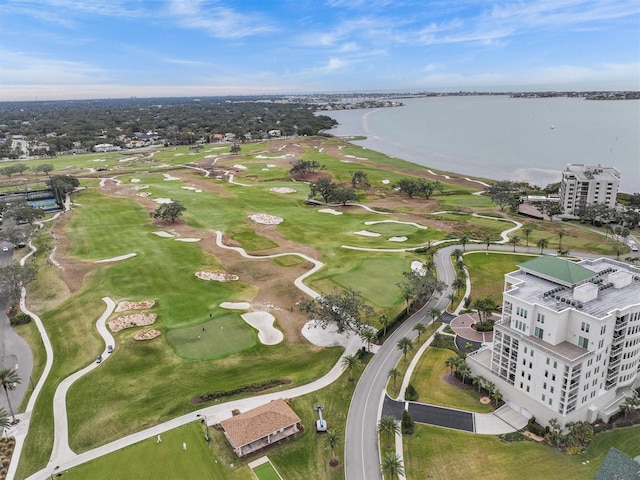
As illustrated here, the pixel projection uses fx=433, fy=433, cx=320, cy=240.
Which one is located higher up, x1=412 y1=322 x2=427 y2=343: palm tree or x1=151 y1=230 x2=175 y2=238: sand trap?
x1=151 y1=230 x2=175 y2=238: sand trap

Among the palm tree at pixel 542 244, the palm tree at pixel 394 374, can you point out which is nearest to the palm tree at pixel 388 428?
the palm tree at pixel 394 374

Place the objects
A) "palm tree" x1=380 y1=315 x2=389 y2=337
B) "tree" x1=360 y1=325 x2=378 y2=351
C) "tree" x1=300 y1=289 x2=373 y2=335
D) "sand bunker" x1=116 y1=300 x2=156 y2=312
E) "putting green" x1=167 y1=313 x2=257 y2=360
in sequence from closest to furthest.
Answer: "tree" x1=360 y1=325 x2=378 y2=351
"tree" x1=300 y1=289 x2=373 y2=335
"putting green" x1=167 y1=313 x2=257 y2=360
"palm tree" x1=380 y1=315 x2=389 y2=337
"sand bunker" x1=116 y1=300 x2=156 y2=312

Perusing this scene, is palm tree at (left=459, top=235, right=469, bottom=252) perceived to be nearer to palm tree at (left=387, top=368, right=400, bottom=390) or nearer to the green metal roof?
the green metal roof

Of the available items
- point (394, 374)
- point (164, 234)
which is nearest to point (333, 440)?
point (394, 374)

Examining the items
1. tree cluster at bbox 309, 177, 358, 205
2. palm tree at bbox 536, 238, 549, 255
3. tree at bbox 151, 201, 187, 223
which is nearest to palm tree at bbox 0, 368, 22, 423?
tree at bbox 151, 201, 187, 223

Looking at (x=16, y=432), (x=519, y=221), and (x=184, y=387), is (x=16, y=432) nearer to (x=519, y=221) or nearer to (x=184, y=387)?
(x=184, y=387)

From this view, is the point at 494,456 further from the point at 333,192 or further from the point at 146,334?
the point at 333,192
